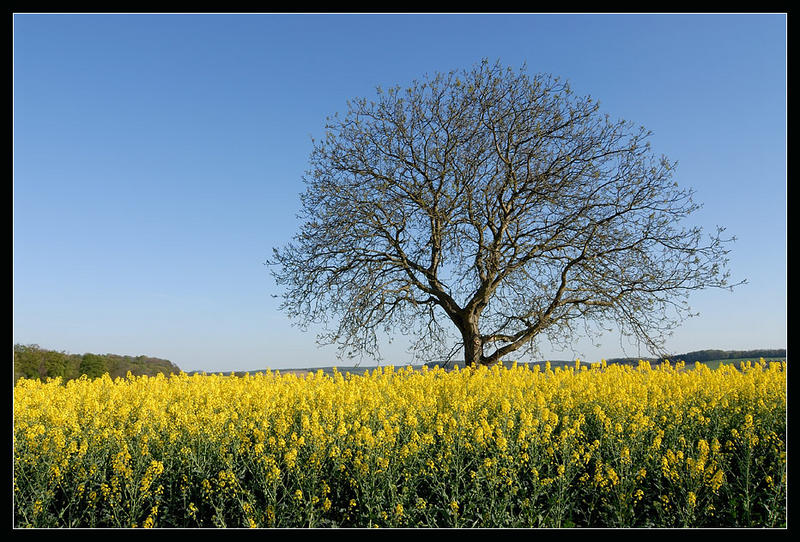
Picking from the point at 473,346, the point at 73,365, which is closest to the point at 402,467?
the point at 473,346

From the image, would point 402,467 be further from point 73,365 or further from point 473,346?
point 73,365

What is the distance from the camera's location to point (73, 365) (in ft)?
40.9

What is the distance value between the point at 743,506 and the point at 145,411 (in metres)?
5.78

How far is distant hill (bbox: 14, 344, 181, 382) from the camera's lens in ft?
38.6

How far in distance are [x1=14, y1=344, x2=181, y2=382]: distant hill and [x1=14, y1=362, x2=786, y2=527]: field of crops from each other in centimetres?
627

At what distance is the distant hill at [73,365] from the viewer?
38.6 ft

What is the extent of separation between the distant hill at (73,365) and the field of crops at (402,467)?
20.6 ft

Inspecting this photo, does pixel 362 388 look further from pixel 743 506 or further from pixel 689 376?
pixel 689 376

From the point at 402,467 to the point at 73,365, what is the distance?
10744mm

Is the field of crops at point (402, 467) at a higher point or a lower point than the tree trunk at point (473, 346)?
lower

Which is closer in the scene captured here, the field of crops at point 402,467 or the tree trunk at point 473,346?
the field of crops at point 402,467
